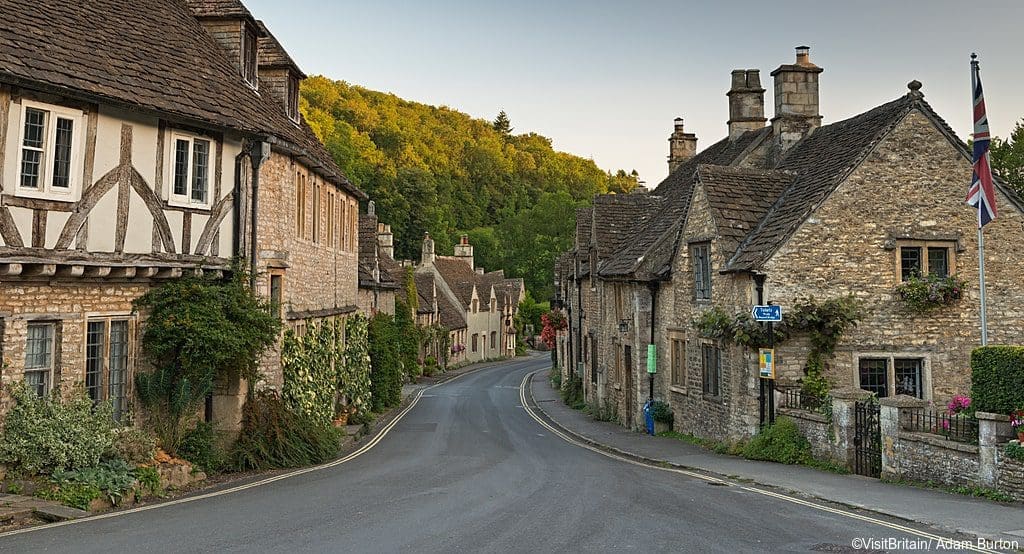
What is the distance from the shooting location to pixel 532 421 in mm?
30391

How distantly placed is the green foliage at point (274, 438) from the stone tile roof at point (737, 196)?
34.5 ft

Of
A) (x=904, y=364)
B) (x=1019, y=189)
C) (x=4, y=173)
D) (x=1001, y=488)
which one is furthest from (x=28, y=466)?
(x=1019, y=189)

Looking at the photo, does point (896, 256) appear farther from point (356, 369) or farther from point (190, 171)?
point (356, 369)

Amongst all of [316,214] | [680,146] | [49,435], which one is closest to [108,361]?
[49,435]

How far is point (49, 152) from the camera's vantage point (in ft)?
43.1

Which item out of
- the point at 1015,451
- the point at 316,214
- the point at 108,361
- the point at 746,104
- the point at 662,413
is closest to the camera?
the point at 1015,451

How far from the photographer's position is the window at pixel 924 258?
724 inches

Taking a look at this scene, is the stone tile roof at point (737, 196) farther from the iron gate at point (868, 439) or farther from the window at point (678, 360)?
the iron gate at point (868, 439)

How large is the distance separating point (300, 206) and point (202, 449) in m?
7.07

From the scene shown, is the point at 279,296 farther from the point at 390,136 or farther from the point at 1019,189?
the point at 390,136

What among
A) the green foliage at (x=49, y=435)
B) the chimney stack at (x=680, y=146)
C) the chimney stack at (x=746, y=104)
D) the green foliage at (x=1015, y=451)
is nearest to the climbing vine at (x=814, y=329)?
the green foliage at (x=1015, y=451)

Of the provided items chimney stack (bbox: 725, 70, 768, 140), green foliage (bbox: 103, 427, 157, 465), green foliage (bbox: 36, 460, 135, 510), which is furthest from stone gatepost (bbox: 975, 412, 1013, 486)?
chimney stack (bbox: 725, 70, 768, 140)

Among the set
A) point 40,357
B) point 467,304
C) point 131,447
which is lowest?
point 131,447

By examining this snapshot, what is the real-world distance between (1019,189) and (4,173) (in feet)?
150
